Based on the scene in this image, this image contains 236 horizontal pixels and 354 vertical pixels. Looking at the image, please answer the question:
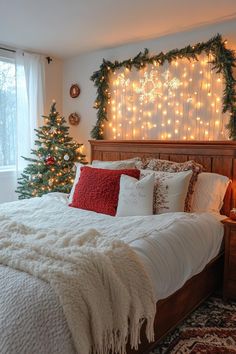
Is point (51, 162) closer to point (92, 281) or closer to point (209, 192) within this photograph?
point (209, 192)

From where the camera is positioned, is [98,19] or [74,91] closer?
[98,19]

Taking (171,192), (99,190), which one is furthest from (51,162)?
(171,192)

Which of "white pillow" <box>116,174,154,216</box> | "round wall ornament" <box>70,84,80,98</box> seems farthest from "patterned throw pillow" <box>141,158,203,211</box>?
"round wall ornament" <box>70,84,80,98</box>

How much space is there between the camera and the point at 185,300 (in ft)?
7.55

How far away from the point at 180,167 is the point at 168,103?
917mm

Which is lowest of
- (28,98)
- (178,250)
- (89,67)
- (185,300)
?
(185,300)

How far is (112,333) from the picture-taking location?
4.92 ft

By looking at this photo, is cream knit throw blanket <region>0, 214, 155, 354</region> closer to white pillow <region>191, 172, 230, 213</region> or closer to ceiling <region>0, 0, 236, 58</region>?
white pillow <region>191, 172, 230, 213</region>

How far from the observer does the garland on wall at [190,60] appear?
3.00 m

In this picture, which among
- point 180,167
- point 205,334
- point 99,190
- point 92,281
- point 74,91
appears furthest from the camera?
point 74,91

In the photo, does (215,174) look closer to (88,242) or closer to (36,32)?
(88,242)

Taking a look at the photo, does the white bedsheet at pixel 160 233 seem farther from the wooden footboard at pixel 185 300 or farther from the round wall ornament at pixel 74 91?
the round wall ornament at pixel 74 91

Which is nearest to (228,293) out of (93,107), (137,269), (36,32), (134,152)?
(137,269)

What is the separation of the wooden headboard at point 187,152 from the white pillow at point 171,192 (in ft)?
1.45
